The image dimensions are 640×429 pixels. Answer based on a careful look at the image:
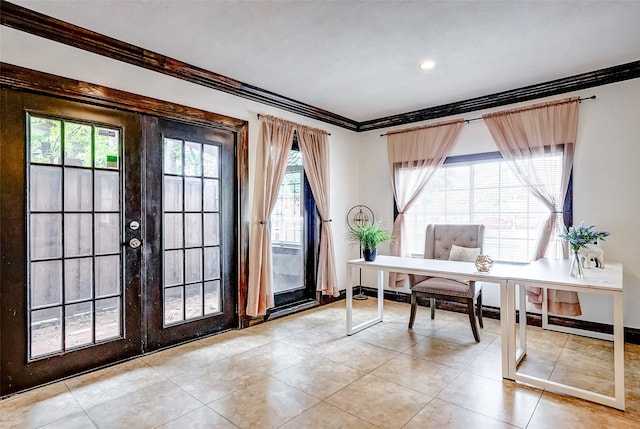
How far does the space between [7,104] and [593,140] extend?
4.87 m

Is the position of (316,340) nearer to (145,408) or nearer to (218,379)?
(218,379)

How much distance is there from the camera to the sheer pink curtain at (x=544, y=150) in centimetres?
357

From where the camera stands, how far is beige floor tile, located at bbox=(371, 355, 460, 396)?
2.50 m

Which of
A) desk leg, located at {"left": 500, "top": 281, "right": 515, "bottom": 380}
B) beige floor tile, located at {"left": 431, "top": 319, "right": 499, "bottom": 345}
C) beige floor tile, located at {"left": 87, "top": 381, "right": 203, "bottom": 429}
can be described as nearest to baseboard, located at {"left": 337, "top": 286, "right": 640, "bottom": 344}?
beige floor tile, located at {"left": 431, "top": 319, "right": 499, "bottom": 345}

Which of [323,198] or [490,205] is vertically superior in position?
[323,198]

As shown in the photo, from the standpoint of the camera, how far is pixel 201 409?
86.7 inches

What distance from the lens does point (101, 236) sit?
2.78m

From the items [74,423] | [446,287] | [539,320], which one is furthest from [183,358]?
[539,320]

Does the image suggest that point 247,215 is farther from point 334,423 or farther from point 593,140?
point 593,140

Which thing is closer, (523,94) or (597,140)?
(597,140)

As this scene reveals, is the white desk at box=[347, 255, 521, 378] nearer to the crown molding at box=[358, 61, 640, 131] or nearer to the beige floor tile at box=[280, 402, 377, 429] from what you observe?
the beige floor tile at box=[280, 402, 377, 429]

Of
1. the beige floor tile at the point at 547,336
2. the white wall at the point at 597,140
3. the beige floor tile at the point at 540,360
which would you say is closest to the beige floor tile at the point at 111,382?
the white wall at the point at 597,140

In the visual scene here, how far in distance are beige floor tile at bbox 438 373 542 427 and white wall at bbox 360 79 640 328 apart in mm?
1718

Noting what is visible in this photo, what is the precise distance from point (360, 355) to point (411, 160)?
2.67m
